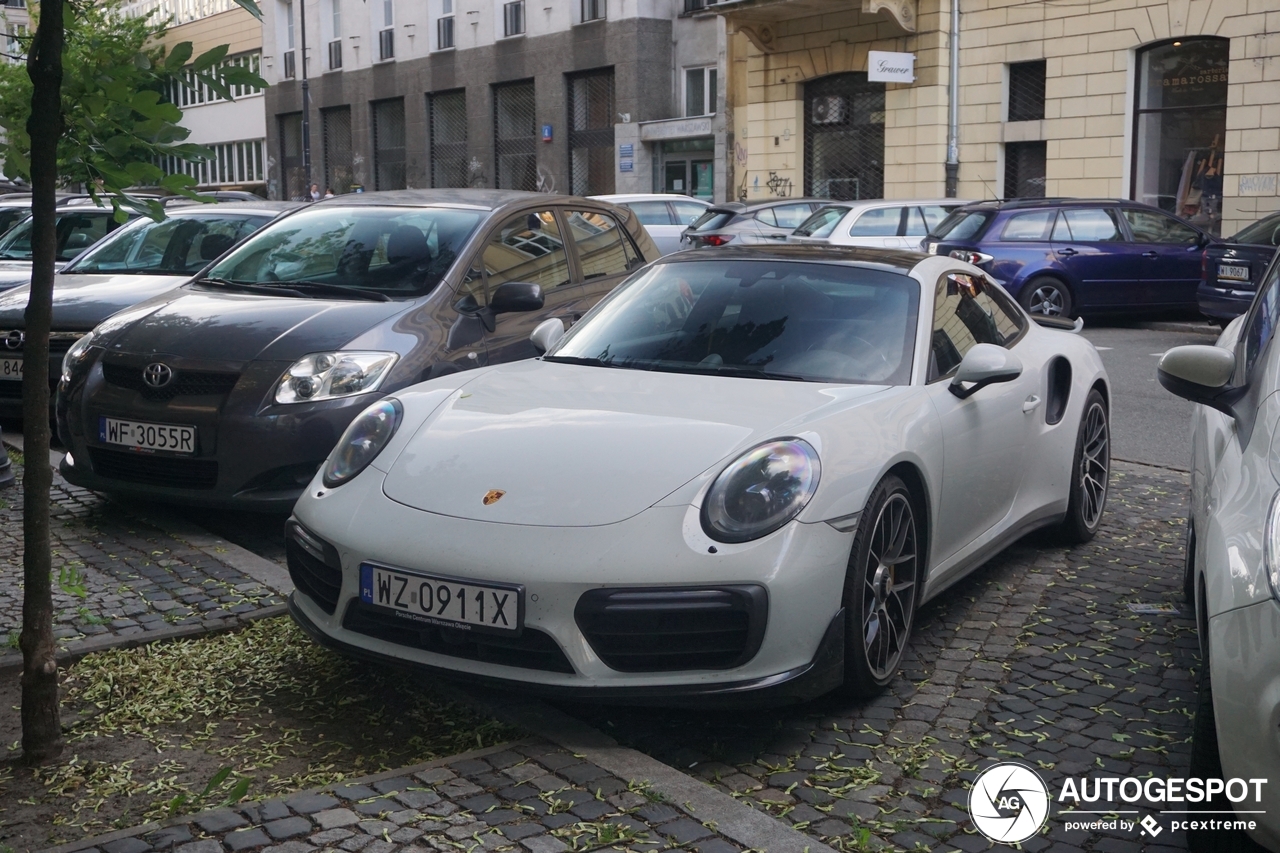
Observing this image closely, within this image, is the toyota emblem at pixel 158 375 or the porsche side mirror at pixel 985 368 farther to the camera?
the toyota emblem at pixel 158 375

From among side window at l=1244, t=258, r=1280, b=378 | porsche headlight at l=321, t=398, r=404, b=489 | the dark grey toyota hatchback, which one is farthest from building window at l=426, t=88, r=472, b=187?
side window at l=1244, t=258, r=1280, b=378

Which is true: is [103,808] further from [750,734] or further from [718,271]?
[718,271]

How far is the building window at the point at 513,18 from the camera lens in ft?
132

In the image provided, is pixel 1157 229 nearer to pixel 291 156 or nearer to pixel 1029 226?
pixel 1029 226

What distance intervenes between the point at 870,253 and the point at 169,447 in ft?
10.1

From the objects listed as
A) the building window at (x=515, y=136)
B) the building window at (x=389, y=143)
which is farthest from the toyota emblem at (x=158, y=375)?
the building window at (x=389, y=143)

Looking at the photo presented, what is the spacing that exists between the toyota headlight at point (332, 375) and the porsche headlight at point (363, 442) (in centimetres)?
142

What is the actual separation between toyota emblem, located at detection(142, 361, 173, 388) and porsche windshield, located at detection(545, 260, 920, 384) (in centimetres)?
188

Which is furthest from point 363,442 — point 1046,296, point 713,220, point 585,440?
point 713,220

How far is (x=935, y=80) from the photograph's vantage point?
2694 centimetres

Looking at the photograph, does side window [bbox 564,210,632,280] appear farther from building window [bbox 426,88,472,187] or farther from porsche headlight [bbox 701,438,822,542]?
building window [bbox 426,88,472,187]

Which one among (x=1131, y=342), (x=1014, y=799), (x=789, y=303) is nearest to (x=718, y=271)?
(x=789, y=303)

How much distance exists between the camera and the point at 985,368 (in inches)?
192

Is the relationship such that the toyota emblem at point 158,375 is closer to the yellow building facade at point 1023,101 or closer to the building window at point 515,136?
the yellow building facade at point 1023,101
